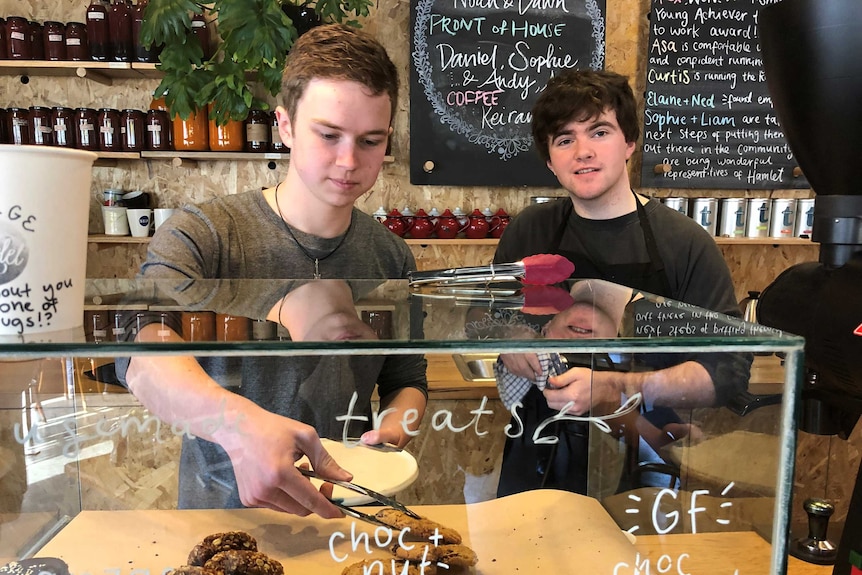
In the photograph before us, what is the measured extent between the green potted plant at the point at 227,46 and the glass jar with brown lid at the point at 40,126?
477 millimetres

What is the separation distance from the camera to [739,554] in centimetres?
54

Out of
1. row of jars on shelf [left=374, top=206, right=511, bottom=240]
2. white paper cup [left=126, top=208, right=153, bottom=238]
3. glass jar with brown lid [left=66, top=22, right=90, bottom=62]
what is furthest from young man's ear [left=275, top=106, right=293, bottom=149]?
glass jar with brown lid [left=66, top=22, right=90, bottom=62]

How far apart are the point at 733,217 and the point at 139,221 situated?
7.27ft

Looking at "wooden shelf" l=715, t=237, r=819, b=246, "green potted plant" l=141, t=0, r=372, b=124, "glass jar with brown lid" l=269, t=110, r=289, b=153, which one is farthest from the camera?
Result: "wooden shelf" l=715, t=237, r=819, b=246

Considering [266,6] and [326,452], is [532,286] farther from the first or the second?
[266,6]

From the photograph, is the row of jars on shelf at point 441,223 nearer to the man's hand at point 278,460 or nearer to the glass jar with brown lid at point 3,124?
the glass jar with brown lid at point 3,124

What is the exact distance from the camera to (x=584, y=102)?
125cm

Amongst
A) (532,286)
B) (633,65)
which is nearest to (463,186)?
(633,65)

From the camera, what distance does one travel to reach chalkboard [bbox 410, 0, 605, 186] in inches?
92.6

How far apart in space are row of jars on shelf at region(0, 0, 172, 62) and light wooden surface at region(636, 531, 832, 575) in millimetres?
2230

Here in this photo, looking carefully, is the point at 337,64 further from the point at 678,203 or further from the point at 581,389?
the point at 678,203

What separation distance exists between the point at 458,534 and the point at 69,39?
2.34 metres

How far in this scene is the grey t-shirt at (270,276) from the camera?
20.1 inches

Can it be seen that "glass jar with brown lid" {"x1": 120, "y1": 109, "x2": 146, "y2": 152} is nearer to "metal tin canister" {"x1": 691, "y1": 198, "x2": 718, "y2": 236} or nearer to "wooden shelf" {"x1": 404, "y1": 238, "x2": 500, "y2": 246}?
"wooden shelf" {"x1": 404, "y1": 238, "x2": 500, "y2": 246}
